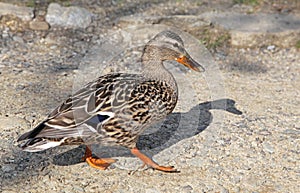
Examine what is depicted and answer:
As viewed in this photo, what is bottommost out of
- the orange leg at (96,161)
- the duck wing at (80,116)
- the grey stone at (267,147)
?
the grey stone at (267,147)

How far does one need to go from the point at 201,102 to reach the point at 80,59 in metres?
1.88

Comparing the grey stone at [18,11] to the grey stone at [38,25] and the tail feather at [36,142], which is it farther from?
the tail feather at [36,142]

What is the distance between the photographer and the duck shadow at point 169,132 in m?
4.83

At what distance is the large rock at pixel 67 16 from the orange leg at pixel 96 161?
131 inches

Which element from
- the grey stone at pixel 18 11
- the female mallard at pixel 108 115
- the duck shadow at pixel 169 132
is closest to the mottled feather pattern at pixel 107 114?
the female mallard at pixel 108 115

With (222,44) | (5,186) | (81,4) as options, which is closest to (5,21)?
(81,4)

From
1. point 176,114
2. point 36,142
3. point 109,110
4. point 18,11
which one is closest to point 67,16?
point 18,11

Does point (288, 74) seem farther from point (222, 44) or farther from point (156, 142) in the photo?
point (156, 142)

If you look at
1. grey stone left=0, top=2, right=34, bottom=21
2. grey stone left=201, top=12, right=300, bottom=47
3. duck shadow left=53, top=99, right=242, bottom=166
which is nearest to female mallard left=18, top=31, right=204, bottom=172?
duck shadow left=53, top=99, right=242, bottom=166

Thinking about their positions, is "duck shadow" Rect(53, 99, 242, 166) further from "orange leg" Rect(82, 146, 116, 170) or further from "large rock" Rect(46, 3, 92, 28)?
"large rock" Rect(46, 3, 92, 28)

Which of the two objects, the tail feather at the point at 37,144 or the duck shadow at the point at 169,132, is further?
the duck shadow at the point at 169,132

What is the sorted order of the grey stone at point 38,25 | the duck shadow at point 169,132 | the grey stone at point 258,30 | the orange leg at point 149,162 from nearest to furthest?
the orange leg at point 149,162 < the duck shadow at point 169,132 < the grey stone at point 38,25 < the grey stone at point 258,30

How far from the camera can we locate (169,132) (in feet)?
17.6

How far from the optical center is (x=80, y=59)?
6980mm
